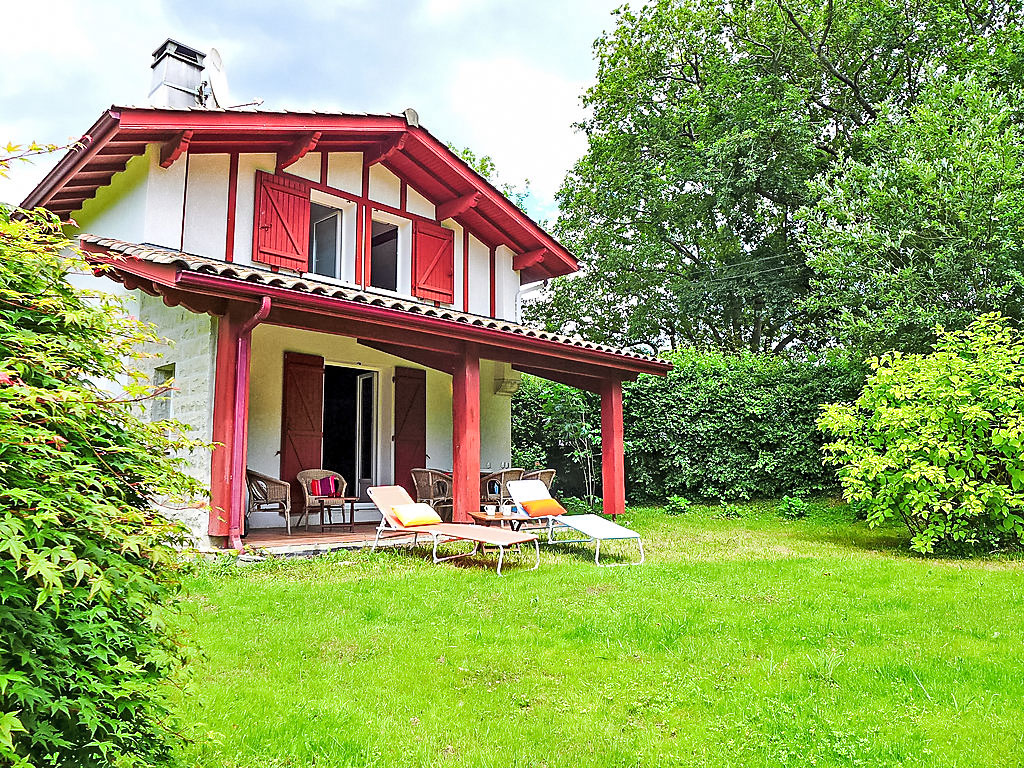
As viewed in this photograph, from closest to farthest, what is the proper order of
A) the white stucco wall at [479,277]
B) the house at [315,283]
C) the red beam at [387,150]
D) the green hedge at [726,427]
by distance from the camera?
the house at [315,283], the red beam at [387,150], the white stucco wall at [479,277], the green hedge at [726,427]

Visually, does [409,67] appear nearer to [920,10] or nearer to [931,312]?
[920,10]

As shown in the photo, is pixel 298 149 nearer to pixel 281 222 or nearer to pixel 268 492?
pixel 281 222

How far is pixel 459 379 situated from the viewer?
9.20m

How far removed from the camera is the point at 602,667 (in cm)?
430

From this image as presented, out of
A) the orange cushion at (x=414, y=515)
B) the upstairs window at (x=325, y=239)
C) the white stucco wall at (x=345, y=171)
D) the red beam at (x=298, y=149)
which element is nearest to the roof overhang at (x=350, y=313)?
the upstairs window at (x=325, y=239)

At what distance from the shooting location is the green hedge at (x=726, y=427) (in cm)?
1378

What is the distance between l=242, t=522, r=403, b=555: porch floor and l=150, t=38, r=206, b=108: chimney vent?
229 inches

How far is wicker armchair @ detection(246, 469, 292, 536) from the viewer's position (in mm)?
8492

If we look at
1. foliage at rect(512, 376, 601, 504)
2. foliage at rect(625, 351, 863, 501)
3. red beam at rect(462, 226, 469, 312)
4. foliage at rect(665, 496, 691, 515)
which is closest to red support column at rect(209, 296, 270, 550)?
red beam at rect(462, 226, 469, 312)

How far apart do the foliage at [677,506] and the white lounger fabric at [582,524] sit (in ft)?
14.9

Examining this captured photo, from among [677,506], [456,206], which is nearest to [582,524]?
[456,206]

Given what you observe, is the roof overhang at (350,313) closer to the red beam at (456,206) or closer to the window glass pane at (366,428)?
the window glass pane at (366,428)

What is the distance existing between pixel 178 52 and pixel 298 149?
2498mm

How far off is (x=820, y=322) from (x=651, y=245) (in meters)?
4.97
